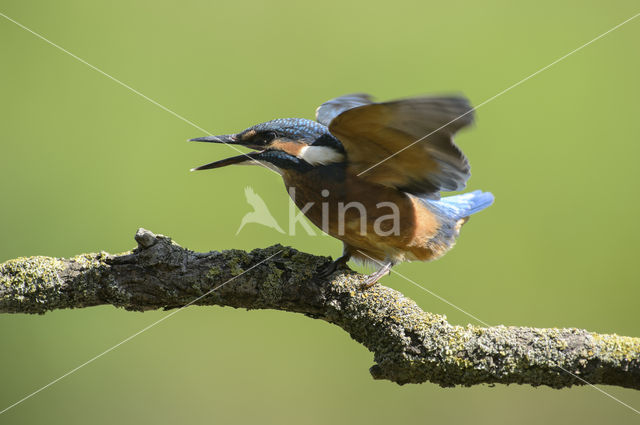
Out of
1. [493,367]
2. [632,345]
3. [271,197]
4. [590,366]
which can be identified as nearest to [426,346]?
[493,367]

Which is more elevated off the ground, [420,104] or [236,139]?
[420,104]

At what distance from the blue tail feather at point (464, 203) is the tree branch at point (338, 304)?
0.96 meters

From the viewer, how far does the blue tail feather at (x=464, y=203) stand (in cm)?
277

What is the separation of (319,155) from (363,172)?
0.18 meters

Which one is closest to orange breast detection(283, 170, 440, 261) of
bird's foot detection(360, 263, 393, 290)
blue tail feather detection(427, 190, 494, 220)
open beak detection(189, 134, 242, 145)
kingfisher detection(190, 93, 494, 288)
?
kingfisher detection(190, 93, 494, 288)

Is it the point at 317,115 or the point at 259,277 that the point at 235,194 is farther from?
the point at 259,277

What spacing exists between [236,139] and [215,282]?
2.18 feet

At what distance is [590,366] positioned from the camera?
165 centimetres

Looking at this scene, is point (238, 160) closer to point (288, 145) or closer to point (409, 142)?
point (288, 145)

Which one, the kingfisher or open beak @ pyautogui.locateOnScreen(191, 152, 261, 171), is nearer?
the kingfisher

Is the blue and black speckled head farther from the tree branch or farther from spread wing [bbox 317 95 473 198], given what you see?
the tree branch

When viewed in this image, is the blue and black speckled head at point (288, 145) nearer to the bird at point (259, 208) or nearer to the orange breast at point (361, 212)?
the orange breast at point (361, 212)

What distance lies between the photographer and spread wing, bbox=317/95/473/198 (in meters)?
1.87

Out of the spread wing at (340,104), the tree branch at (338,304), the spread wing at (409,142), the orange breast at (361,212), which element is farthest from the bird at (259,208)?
the tree branch at (338,304)
